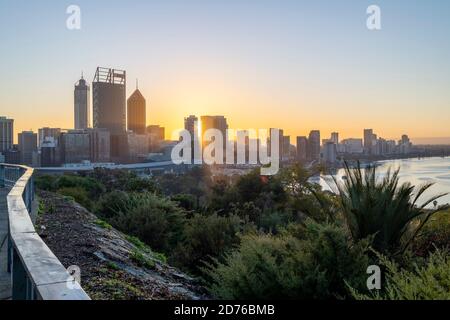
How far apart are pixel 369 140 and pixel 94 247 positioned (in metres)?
30.9

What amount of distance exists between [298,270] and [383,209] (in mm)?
2031

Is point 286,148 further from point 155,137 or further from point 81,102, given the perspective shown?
point 155,137

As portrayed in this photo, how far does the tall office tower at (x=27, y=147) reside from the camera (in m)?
36.2

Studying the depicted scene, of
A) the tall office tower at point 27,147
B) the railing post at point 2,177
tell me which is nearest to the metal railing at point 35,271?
the railing post at point 2,177

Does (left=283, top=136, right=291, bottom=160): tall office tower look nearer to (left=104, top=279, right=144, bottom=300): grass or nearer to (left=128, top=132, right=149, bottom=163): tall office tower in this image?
(left=104, top=279, right=144, bottom=300): grass

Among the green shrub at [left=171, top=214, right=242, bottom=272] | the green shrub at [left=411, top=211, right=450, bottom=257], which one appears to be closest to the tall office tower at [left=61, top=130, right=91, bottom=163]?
the green shrub at [left=171, top=214, right=242, bottom=272]

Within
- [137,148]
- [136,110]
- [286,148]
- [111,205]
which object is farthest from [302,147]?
[136,110]

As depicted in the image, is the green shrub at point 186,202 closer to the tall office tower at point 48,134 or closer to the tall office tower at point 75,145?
the tall office tower at point 48,134

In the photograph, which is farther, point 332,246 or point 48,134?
point 48,134

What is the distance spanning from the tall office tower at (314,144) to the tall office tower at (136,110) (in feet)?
279

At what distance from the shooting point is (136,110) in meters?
116

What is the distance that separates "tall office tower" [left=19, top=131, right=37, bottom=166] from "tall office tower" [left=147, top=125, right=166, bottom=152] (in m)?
35.0
